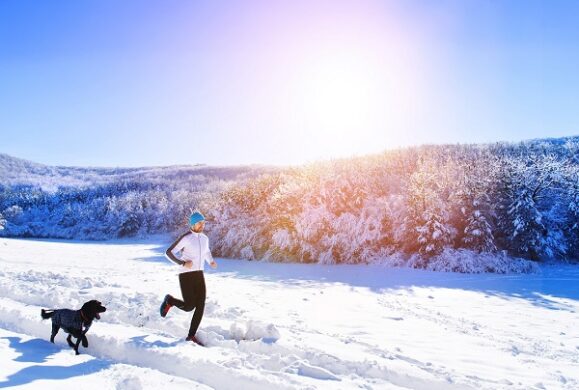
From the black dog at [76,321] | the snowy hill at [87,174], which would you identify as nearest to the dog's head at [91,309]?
the black dog at [76,321]

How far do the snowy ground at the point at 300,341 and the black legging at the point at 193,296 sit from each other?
11.7 inches

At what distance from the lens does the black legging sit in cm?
578

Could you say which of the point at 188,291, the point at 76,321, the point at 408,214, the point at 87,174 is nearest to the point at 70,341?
the point at 76,321

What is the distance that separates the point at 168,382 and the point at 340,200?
720 inches

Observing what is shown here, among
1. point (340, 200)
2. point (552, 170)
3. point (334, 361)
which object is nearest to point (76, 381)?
point (334, 361)

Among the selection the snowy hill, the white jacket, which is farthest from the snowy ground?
the snowy hill

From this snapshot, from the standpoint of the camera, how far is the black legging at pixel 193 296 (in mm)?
5781

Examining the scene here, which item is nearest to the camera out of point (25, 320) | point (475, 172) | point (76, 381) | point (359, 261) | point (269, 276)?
point (76, 381)

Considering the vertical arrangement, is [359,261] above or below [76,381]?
below

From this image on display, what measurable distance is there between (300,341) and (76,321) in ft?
9.95

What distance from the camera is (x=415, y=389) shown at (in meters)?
4.53

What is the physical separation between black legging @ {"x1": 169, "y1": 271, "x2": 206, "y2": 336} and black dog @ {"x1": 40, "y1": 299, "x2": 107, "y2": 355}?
1037mm

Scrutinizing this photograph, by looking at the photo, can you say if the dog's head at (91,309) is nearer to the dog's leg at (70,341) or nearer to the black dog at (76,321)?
the black dog at (76,321)

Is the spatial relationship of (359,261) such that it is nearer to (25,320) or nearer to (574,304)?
(574,304)
